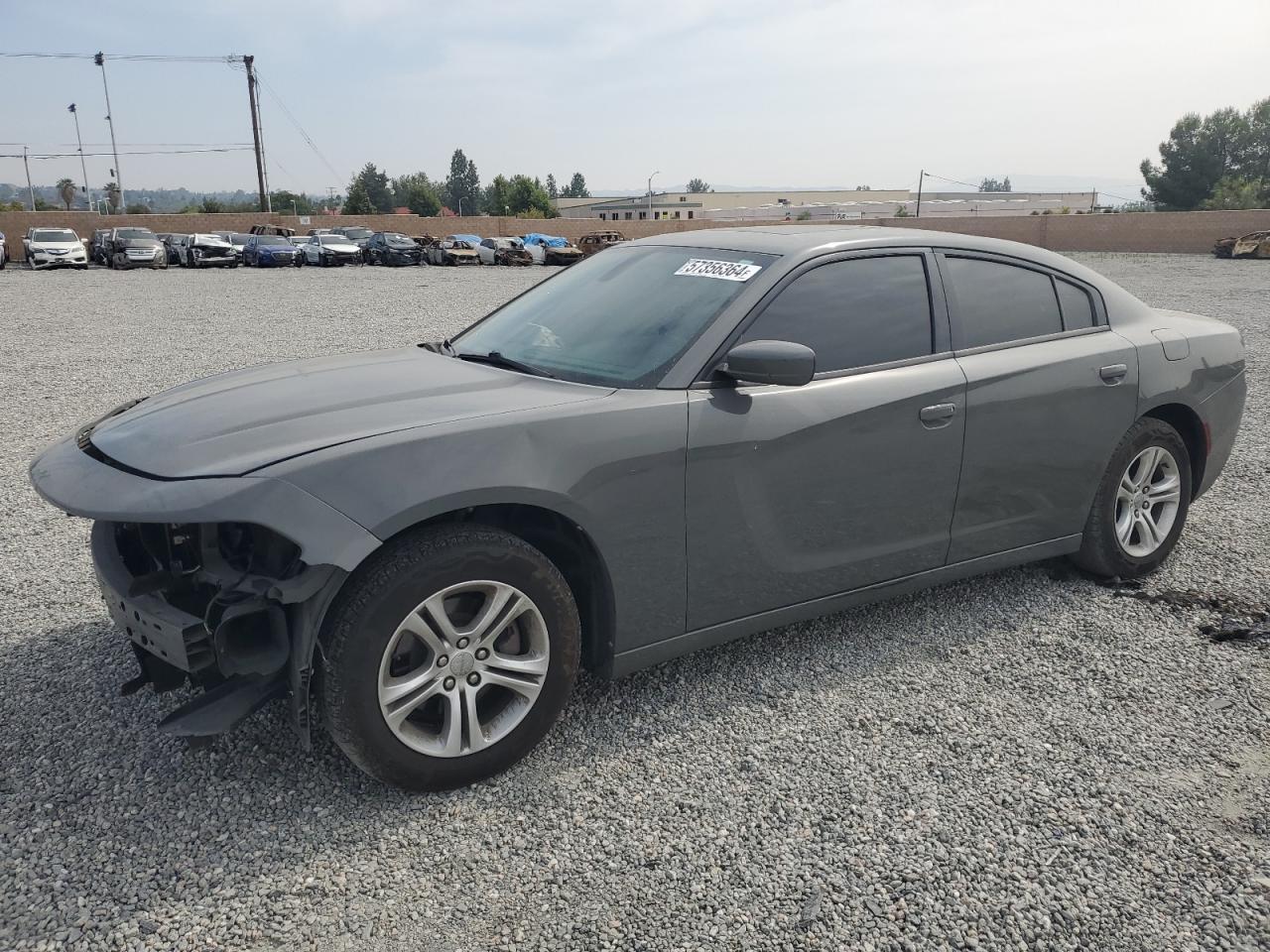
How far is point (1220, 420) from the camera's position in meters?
4.63

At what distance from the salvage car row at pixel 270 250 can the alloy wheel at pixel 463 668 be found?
2852 centimetres

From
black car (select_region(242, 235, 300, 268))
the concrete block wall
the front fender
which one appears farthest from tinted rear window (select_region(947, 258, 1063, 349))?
black car (select_region(242, 235, 300, 268))

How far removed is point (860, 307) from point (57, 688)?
3281 millimetres

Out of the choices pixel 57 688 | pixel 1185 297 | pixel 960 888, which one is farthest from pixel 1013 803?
pixel 1185 297

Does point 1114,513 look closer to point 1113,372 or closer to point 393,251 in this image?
point 1113,372

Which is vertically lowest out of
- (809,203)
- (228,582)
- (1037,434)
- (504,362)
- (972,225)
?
(228,582)

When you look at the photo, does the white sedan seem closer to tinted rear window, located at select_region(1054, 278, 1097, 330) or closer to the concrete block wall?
the concrete block wall

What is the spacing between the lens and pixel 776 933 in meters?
2.28

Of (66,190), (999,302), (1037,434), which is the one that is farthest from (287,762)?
(66,190)

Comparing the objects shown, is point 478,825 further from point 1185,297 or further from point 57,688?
point 1185,297

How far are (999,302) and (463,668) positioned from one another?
272 centimetres

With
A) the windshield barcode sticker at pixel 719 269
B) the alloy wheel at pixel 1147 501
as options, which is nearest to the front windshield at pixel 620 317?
the windshield barcode sticker at pixel 719 269

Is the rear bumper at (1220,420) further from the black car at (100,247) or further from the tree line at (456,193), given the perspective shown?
the tree line at (456,193)

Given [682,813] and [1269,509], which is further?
[1269,509]
